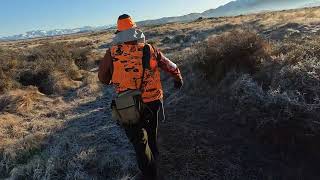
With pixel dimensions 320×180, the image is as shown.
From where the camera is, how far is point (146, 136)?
18.3 ft

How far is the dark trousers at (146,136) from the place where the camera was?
5.46 m

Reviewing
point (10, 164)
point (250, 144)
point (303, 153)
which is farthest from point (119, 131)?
Answer: point (303, 153)

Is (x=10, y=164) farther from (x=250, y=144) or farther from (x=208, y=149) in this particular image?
(x=250, y=144)

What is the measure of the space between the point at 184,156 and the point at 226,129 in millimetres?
951

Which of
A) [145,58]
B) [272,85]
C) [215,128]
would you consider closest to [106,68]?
[145,58]

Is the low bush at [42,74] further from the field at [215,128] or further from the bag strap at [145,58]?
the bag strap at [145,58]

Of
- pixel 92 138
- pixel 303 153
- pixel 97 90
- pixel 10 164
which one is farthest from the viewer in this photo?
pixel 97 90

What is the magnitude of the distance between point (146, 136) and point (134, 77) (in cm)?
73

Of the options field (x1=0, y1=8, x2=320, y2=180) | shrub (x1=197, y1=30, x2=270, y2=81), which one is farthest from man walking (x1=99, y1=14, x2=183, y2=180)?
shrub (x1=197, y1=30, x2=270, y2=81)

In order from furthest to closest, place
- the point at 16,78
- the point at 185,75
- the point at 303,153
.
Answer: the point at 16,78 < the point at 185,75 < the point at 303,153

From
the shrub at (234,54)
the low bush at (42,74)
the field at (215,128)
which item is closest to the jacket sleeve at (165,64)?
the field at (215,128)

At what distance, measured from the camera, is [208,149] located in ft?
21.8

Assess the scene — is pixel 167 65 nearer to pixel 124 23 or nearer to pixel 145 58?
pixel 145 58

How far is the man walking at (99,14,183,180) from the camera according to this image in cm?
531
